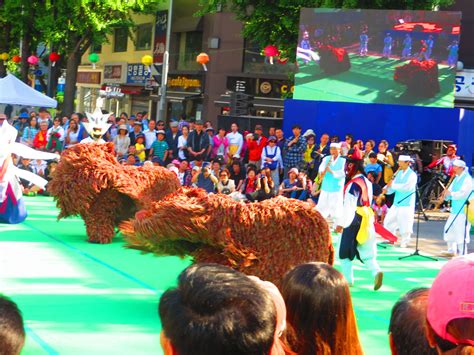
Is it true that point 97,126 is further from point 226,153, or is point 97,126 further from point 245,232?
point 245,232

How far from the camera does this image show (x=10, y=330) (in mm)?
2291

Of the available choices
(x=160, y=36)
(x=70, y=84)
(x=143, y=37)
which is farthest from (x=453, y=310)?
(x=143, y=37)

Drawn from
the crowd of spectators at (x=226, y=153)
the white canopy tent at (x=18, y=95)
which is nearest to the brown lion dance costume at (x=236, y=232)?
the crowd of spectators at (x=226, y=153)

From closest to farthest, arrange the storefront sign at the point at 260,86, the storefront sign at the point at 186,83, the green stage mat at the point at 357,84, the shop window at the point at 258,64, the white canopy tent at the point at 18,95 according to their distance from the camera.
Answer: the green stage mat at the point at 357,84, the white canopy tent at the point at 18,95, the storefront sign at the point at 260,86, the shop window at the point at 258,64, the storefront sign at the point at 186,83

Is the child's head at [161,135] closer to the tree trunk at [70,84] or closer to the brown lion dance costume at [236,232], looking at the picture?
the brown lion dance costume at [236,232]

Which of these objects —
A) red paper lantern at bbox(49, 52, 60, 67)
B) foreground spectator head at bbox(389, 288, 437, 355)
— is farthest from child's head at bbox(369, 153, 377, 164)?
red paper lantern at bbox(49, 52, 60, 67)

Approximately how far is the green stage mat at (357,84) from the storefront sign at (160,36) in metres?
15.1

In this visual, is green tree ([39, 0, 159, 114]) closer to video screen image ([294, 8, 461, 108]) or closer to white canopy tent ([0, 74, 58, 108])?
white canopy tent ([0, 74, 58, 108])

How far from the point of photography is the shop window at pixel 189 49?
113ft

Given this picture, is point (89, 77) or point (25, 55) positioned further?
point (89, 77)

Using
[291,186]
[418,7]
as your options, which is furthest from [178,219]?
[418,7]

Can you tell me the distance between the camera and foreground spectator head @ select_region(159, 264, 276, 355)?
6.91ft

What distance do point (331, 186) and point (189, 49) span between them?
67.7 ft

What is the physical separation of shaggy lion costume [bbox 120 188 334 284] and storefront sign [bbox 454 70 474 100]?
1861 cm
